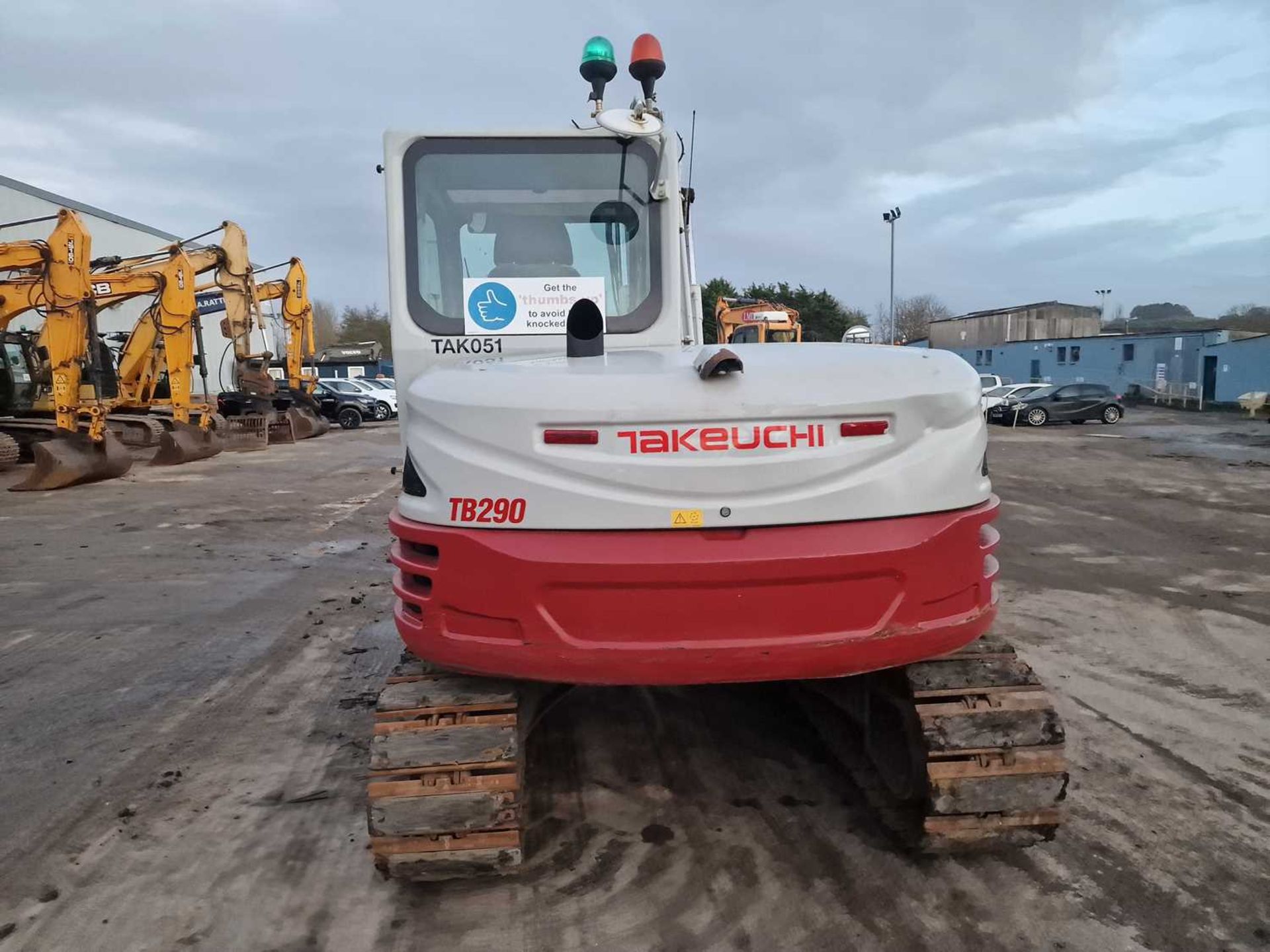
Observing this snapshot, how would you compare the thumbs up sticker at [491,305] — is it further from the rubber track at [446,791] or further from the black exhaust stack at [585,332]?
the rubber track at [446,791]

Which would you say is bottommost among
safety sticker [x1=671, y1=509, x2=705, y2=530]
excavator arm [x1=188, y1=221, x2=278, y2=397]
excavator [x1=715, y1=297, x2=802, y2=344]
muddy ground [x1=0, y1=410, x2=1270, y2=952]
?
muddy ground [x1=0, y1=410, x2=1270, y2=952]

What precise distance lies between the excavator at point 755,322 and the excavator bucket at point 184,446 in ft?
36.2

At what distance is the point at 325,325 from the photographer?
85.0 metres

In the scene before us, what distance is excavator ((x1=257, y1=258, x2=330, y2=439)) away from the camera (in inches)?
947

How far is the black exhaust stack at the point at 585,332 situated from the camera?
3.43m

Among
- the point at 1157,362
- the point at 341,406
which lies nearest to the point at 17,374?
the point at 341,406

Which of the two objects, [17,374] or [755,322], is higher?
[755,322]

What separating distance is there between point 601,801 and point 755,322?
50.9 ft

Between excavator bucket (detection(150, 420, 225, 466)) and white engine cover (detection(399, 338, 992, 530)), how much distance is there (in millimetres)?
16920

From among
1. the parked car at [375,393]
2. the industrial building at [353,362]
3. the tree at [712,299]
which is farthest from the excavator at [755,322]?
the industrial building at [353,362]

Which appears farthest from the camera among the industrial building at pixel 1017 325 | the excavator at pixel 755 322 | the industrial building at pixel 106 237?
the industrial building at pixel 1017 325

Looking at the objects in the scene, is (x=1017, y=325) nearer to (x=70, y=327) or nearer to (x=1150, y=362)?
(x=1150, y=362)

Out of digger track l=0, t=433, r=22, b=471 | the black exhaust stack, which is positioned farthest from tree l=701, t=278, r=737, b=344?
digger track l=0, t=433, r=22, b=471

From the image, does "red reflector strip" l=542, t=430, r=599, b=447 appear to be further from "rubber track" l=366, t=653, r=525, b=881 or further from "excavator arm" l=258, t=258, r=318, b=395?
"excavator arm" l=258, t=258, r=318, b=395
